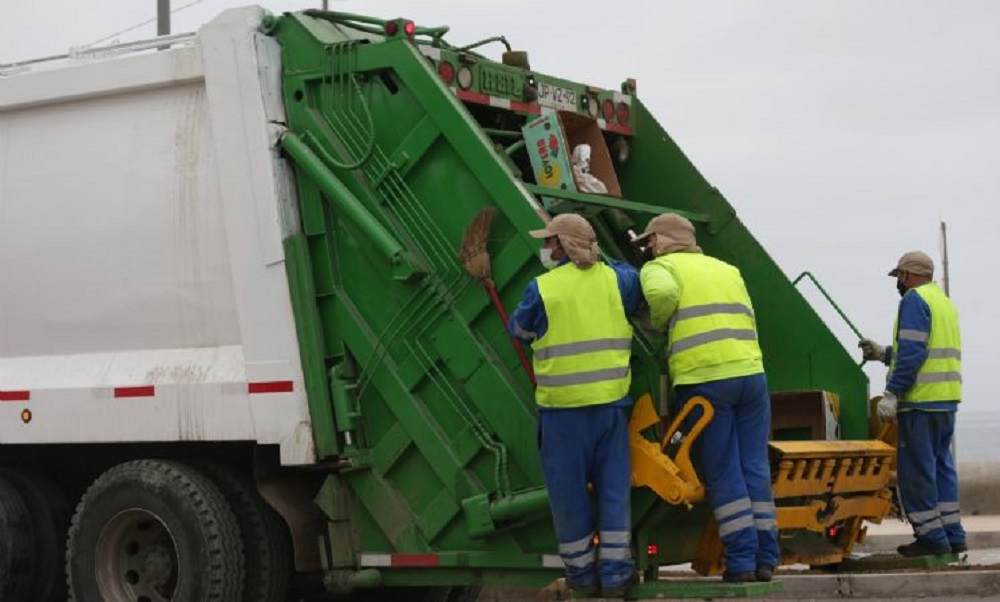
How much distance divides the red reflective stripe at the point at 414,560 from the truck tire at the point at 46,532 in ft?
6.10

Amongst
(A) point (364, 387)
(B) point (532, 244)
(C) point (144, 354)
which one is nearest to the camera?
(B) point (532, 244)

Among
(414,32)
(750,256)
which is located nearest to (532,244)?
(414,32)

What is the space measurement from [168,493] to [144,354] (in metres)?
0.68

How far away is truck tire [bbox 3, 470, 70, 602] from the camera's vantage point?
8.47 m

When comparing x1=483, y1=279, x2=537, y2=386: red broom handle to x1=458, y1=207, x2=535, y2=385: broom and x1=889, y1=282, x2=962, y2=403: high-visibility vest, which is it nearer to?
x1=458, y1=207, x2=535, y2=385: broom

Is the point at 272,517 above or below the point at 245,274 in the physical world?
below

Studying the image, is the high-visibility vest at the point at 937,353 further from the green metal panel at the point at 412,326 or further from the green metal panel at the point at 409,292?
the green metal panel at the point at 409,292

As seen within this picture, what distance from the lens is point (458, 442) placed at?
729 centimetres

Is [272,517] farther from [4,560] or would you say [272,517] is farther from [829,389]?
[829,389]

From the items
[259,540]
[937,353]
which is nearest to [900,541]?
[937,353]

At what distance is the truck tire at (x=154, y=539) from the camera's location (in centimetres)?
763

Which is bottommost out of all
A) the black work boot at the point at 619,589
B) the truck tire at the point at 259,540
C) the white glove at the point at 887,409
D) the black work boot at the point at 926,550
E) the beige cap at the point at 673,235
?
the black work boot at the point at 619,589

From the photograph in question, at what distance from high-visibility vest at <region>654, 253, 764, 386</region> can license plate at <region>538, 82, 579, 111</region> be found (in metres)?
1.49

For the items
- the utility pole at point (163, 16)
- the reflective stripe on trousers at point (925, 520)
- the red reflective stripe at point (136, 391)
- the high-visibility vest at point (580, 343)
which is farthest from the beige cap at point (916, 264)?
the utility pole at point (163, 16)
